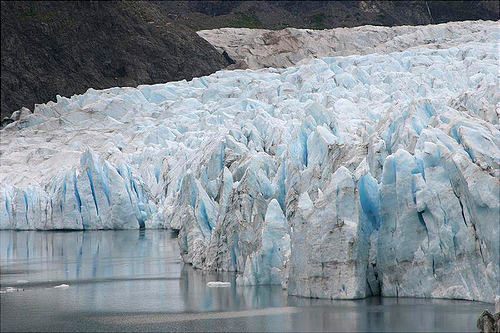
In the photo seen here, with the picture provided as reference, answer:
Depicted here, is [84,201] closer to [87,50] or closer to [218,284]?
[218,284]

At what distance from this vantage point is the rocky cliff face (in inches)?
2388

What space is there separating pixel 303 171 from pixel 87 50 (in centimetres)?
4465

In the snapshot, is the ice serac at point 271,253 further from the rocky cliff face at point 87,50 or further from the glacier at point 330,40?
the rocky cliff face at point 87,50

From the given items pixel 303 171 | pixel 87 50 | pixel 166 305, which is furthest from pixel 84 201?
pixel 87 50

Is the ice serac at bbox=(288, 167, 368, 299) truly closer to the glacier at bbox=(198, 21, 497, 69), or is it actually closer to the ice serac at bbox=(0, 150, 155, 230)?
the ice serac at bbox=(0, 150, 155, 230)

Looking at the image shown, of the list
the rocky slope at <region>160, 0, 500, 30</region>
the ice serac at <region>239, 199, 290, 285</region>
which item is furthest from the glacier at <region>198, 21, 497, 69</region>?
the ice serac at <region>239, 199, 290, 285</region>

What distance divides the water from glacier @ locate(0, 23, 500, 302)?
0.54 meters

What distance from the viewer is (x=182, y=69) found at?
63.2 m

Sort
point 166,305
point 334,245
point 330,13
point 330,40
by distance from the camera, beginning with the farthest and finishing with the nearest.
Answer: point 330,13
point 330,40
point 166,305
point 334,245

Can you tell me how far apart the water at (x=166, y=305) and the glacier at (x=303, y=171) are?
54 centimetres

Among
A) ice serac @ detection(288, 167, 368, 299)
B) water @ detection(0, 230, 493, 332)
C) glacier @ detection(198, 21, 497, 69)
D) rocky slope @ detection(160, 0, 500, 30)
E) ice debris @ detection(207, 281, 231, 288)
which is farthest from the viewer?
rocky slope @ detection(160, 0, 500, 30)

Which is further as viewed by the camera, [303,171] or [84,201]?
[84,201]

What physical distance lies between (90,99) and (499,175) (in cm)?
3248

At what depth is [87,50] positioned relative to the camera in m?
64.1
